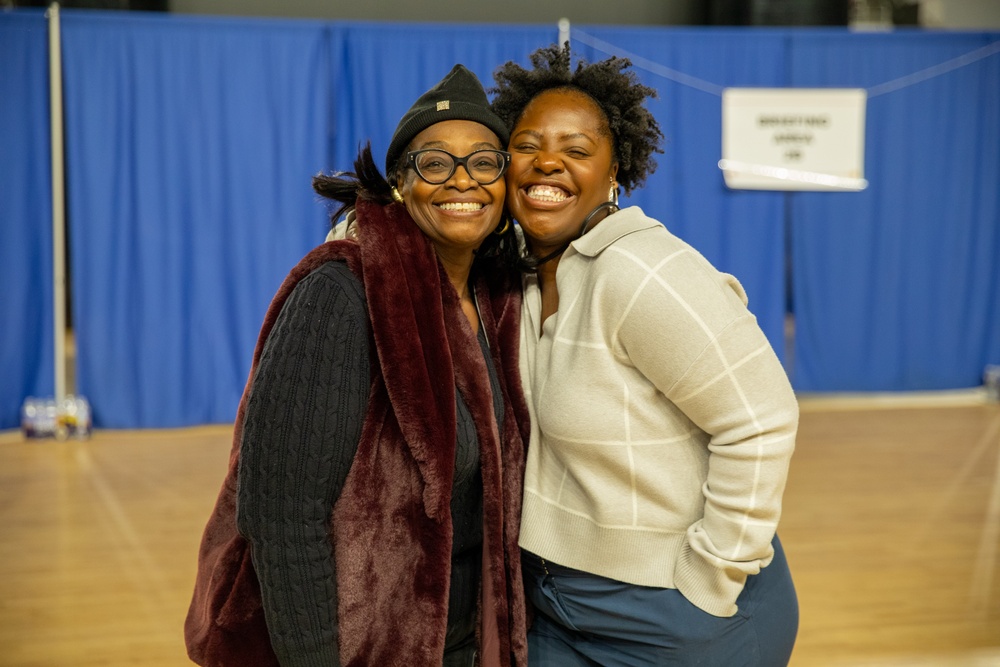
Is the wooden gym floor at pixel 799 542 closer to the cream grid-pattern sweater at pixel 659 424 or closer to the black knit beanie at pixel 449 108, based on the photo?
the cream grid-pattern sweater at pixel 659 424

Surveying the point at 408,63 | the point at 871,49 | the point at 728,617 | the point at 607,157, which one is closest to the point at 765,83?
the point at 871,49

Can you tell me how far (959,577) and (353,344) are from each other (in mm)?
2985

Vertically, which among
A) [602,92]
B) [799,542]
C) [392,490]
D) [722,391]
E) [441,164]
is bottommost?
[799,542]

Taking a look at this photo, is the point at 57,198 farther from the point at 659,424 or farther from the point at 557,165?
the point at 659,424

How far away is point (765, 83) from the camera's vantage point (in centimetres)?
600

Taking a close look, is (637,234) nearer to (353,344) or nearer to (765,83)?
(353,344)

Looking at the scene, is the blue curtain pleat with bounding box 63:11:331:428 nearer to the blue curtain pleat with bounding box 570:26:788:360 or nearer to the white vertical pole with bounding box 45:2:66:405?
the white vertical pole with bounding box 45:2:66:405

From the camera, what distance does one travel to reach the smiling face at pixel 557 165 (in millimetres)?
1534

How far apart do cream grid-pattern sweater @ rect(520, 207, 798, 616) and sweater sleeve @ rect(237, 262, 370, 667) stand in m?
0.35

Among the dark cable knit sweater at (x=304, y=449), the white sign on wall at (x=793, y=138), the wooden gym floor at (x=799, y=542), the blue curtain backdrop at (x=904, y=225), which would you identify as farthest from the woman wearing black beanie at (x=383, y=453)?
the blue curtain backdrop at (x=904, y=225)

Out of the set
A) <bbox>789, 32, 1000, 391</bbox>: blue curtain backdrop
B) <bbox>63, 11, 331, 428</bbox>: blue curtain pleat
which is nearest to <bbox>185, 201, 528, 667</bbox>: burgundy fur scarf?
<bbox>63, 11, 331, 428</bbox>: blue curtain pleat

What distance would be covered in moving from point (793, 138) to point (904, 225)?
1071 mm

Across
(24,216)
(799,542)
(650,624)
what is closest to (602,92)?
(650,624)

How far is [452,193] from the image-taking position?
1382mm
